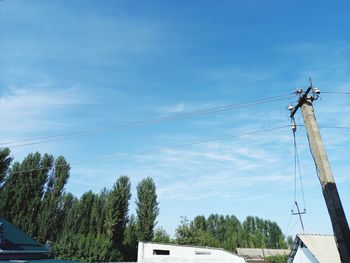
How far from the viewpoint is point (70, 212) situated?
4991 centimetres

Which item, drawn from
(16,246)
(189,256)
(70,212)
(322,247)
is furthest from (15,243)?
(322,247)

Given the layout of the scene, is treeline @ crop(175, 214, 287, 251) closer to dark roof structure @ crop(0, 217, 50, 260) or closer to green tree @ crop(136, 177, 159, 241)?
green tree @ crop(136, 177, 159, 241)

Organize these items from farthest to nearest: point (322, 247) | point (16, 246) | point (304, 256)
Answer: point (304, 256) < point (16, 246) < point (322, 247)

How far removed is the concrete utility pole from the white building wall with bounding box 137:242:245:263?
93.7 ft

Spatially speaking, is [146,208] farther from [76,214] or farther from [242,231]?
[242,231]

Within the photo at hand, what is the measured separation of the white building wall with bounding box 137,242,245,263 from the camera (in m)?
35.7

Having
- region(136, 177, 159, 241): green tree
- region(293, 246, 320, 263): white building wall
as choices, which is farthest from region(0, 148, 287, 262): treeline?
region(293, 246, 320, 263): white building wall

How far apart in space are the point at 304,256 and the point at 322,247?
2.69 m

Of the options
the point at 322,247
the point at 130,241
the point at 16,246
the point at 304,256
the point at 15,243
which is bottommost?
the point at 304,256

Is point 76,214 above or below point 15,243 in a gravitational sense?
above

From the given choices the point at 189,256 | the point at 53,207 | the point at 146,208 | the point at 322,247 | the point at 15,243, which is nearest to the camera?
the point at 322,247

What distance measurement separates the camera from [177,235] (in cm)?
5700

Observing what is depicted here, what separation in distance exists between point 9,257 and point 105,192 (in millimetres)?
31256

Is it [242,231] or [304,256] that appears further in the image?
[242,231]
